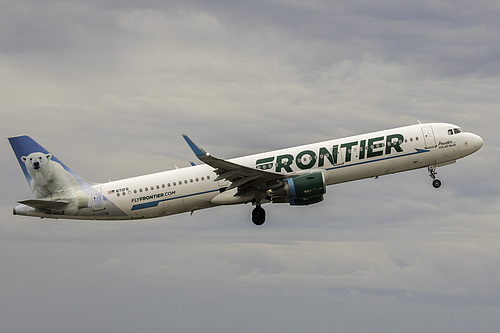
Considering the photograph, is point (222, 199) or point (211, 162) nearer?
point (211, 162)

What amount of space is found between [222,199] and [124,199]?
742 cm

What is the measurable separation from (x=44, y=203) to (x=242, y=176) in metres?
15.0

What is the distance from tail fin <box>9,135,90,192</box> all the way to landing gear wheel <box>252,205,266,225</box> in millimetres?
13027

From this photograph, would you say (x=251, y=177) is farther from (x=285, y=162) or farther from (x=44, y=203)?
(x=44, y=203)

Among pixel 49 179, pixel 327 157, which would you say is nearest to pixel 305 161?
pixel 327 157

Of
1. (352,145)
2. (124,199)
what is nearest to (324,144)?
(352,145)

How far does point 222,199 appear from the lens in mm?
47875

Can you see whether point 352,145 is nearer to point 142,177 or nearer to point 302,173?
point 302,173

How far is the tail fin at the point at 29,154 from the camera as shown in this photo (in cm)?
5019

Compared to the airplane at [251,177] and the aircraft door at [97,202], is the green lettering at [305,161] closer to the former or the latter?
the airplane at [251,177]

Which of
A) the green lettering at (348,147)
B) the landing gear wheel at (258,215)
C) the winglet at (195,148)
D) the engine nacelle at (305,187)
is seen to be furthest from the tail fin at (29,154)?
the green lettering at (348,147)

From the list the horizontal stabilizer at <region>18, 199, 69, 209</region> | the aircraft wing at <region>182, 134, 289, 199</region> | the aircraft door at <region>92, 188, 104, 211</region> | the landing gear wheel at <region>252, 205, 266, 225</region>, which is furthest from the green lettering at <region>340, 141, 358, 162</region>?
the horizontal stabilizer at <region>18, 199, 69, 209</region>

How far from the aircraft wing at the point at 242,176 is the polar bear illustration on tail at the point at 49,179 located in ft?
37.1

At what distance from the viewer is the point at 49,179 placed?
50000 millimetres
